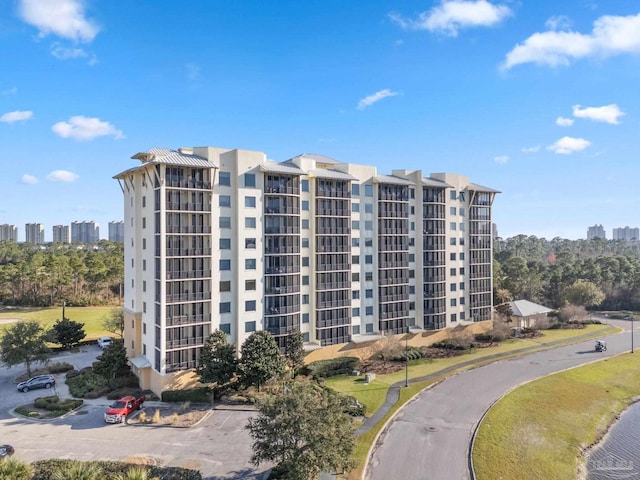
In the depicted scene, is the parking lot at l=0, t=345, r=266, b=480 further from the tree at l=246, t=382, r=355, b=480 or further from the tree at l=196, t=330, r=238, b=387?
the tree at l=246, t=382, r=355, b=480

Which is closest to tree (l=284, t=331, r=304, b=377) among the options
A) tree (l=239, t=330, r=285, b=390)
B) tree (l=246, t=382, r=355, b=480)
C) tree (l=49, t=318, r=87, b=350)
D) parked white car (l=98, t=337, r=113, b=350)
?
tree (l=239, t=330, r=285, b=390)

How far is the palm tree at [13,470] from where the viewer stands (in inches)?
769

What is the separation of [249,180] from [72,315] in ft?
193

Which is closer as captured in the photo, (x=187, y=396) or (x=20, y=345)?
(x=187, y=396)

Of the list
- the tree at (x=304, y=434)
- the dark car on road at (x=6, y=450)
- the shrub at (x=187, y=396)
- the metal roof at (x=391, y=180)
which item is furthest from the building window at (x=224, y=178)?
the dark car on road at (x=6, y=450)

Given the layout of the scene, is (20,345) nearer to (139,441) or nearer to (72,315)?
(139,441)

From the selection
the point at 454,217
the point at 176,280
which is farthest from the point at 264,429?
the point at 454,217

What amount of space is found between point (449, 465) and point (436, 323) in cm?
3255

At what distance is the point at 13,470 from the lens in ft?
65.5

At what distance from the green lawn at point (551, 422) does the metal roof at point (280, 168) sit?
97.8ft

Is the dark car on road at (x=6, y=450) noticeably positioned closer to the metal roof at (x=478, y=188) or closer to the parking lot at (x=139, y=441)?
the parking lot at (x=139, y=441)

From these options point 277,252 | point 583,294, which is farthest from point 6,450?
point 583,294

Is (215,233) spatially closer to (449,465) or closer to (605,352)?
(449,465)

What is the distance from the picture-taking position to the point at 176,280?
132 feet
